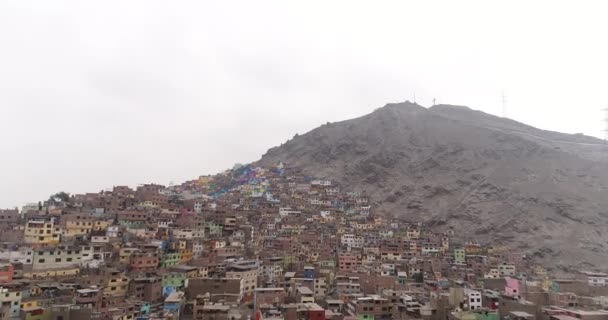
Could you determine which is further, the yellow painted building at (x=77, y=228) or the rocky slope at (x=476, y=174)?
the rocky slope at (x=476, y=174)

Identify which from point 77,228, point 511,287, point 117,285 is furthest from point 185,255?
point 511,287

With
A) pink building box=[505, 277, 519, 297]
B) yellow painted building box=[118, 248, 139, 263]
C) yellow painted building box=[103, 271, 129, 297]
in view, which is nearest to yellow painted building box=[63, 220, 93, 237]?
yellow painted building box=[118, 248, 139, 263]

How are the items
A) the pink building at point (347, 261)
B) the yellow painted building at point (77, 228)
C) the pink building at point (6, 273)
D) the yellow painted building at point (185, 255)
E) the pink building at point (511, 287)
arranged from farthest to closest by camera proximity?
the pink building at point (347, 261)
the yellow painted building at point (185, 255)
the yellow painted building at point (77, 228)
the pink building at point (511, 287)
the pink building at point (6, 273)

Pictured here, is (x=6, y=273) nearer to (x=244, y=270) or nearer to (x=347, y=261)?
(x=244, y=270)


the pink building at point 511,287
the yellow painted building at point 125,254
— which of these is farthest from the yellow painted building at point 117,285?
the pink building at point 511,287

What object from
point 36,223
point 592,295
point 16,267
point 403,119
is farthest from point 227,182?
point 592,295

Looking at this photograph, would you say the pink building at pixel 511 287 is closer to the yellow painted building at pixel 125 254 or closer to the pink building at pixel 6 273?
the yellow painted building at pixel 125 254
